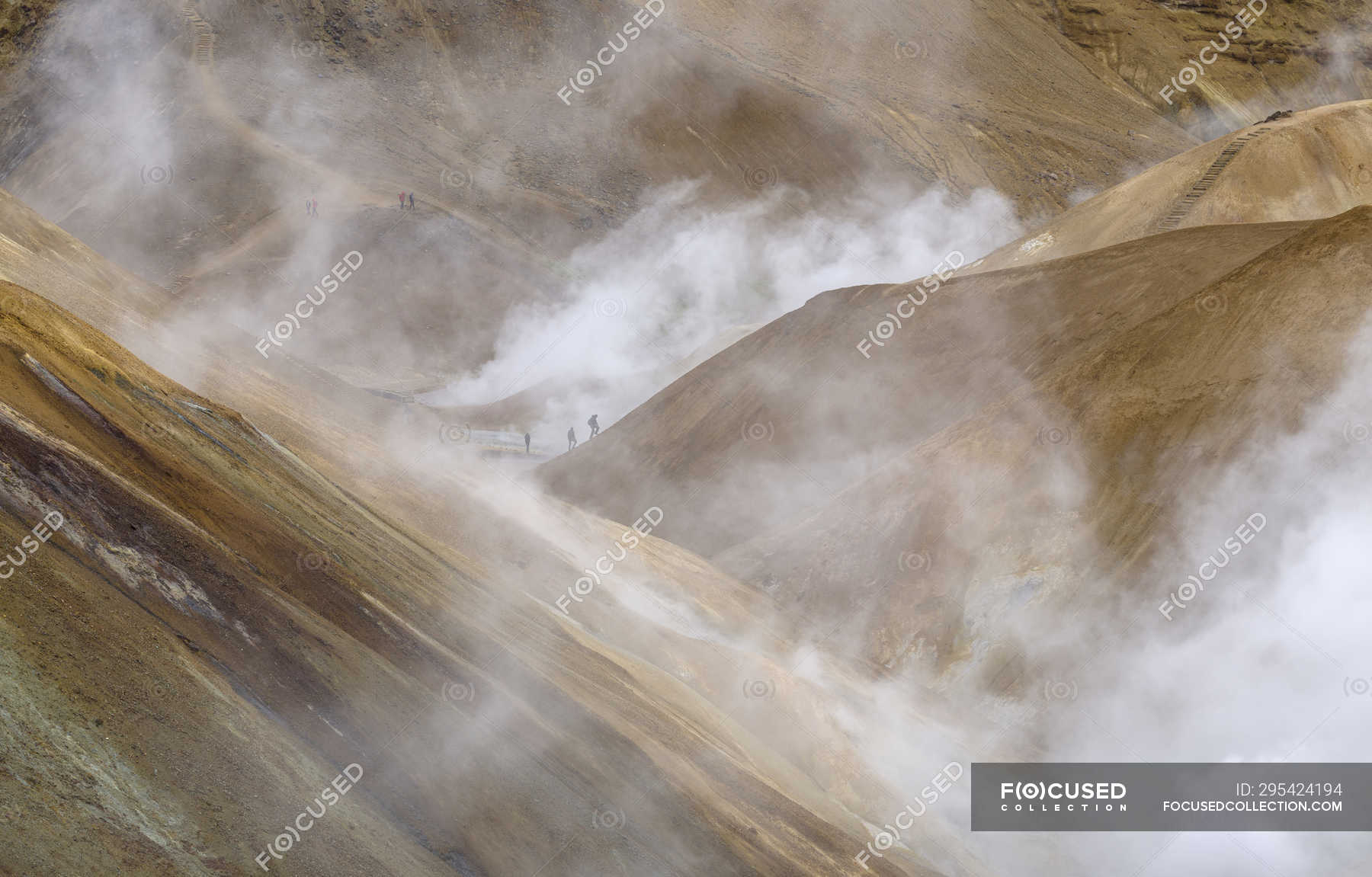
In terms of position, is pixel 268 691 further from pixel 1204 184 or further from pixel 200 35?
pixel 200 35

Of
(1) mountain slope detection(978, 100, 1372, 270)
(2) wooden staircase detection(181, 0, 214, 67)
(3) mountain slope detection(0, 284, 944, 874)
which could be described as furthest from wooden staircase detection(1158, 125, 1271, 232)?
(2) wooden staircase detection(181, 0, 214, 67)

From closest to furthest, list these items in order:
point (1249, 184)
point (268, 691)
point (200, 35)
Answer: point (268, 691) < point (1249, 184) < point (200, 35)

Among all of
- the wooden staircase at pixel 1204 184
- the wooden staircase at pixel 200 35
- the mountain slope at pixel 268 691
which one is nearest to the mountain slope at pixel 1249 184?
the wooden staircase at pixel 1204 184

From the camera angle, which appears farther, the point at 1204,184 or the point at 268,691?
the point at 1204,184

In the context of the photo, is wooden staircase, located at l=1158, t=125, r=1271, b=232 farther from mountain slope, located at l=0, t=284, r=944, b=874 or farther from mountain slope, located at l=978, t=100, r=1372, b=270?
mountain slope, located at l=0, t=284, r=944, b=874

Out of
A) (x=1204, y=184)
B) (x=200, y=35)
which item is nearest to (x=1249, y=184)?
(x=1204, y=184)

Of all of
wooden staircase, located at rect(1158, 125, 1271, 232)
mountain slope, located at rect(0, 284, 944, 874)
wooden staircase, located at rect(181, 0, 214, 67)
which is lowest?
mountain slope, located at rect(0, 284, 944, 874)

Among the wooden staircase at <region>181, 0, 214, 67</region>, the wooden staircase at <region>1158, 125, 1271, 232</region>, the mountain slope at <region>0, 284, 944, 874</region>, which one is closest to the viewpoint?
the mountain slope at <region>0, 284, 944, 874</region>

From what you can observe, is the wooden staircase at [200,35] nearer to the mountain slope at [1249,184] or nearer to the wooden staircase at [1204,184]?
the mountain slope at [1249,184]
